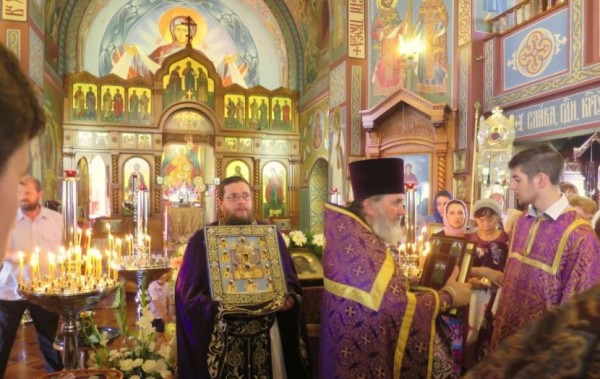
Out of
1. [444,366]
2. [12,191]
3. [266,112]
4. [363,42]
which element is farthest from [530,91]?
[266,112]

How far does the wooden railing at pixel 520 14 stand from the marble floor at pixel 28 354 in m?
7.80

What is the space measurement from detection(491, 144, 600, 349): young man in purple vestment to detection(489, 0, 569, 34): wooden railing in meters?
6.12

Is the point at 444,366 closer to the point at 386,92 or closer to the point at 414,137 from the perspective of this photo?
the point at 414,137

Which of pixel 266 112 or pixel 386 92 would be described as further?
pixel 266 112

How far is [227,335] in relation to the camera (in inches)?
120

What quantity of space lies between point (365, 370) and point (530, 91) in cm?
682

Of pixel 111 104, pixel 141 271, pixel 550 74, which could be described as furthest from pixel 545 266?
pixel 111 104

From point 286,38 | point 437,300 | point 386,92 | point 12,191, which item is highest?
point 286,38

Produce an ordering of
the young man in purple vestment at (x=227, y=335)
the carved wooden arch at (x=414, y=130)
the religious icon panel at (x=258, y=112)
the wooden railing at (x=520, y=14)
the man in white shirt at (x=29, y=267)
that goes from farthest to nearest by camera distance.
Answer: the religious icon panel at (x=258, y=112), the carved wooden arch at (x=414, y=130), the wooden railing at (x=520, y=14), the man in white shirt at (x=29, y=267), the young man in purple vestment at (x=227, y=335)

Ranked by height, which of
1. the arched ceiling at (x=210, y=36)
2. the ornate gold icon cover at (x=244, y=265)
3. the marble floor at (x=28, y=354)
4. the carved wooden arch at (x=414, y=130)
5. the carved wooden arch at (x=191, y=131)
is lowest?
the marble floor at (x=28, y=354)

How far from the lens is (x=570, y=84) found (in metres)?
6.97

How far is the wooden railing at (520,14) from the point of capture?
779cm

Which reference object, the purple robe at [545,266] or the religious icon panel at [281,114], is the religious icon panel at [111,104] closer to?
the religious icon panel at [281,114]

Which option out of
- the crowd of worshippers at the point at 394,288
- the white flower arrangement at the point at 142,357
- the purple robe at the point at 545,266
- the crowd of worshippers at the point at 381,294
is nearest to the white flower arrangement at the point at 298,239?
the crowd of worshippers at the point at 381,294
